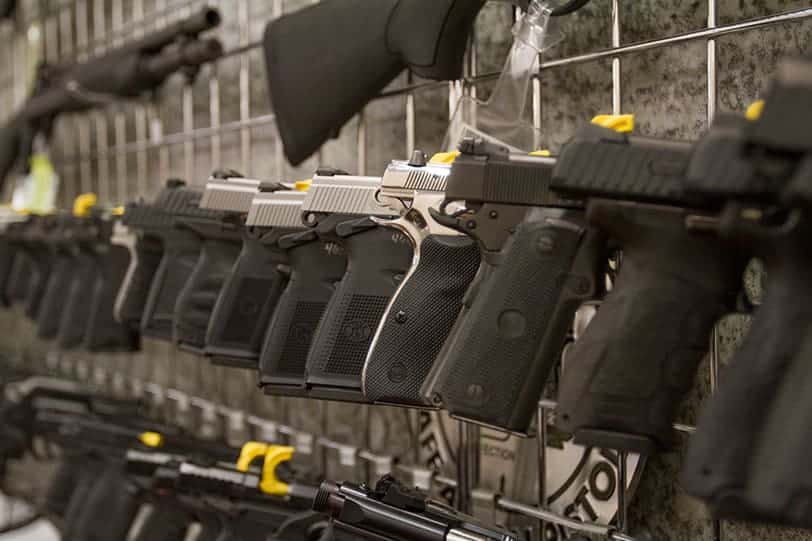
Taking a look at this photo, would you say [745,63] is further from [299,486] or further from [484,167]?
[299,486]

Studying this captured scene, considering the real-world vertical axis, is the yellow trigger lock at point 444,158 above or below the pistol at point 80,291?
above

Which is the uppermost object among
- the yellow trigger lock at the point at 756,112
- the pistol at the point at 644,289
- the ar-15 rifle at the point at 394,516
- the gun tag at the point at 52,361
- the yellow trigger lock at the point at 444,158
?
the yellow trigger lock at the point at 756,112

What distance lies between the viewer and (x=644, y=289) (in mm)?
1265

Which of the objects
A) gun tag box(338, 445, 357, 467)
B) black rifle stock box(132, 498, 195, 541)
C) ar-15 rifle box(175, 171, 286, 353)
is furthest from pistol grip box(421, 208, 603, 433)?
black rifle stock box(132, 498, 195, 541)

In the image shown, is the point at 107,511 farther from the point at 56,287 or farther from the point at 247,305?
the point at 247,305

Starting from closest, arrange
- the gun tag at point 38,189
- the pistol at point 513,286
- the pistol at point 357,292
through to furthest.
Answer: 1. the pistol at point 513,286
2. the pistol at point 357,292
3. the gun tag at point 38,189

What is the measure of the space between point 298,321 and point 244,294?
250mm

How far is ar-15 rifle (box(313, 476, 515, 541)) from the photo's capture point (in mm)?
1728

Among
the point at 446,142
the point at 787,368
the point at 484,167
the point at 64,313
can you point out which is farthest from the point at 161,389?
the point at 787,368

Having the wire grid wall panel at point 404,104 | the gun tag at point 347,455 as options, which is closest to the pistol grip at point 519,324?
the wire grid wall panel at point 404,104

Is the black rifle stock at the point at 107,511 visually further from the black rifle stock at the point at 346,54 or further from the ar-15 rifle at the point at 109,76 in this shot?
the ar-15 rifle at the point at 109,76

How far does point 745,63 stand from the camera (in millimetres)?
1754

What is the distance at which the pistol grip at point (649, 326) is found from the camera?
124 cm

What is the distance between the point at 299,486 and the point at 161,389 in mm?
1598
